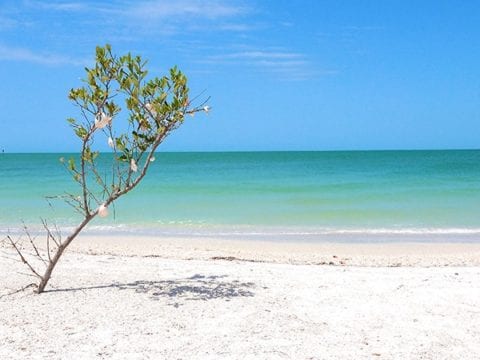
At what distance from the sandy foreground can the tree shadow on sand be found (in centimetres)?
1

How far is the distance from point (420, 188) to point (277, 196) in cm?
770

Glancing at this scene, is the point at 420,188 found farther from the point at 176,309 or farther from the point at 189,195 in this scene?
the point at 176,309

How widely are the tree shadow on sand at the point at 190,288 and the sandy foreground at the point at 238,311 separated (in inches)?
0.4

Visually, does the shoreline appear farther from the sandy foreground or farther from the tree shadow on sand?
the tree shadow on sand

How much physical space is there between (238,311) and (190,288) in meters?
0.98

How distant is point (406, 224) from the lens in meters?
13.9

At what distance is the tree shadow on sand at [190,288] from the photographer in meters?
5.80

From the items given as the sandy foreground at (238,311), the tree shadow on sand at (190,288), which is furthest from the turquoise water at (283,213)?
the tree shadow on sand at (190,288)

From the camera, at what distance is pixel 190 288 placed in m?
6.12

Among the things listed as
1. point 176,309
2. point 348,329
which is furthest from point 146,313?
point 348,329

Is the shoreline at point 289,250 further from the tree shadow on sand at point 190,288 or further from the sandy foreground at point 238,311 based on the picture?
the tree shadow on sand at point 190,288

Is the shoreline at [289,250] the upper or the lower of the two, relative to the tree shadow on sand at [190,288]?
lower

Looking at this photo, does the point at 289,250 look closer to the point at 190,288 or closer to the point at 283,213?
the point at 190,288

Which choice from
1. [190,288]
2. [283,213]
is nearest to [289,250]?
[190,288]
